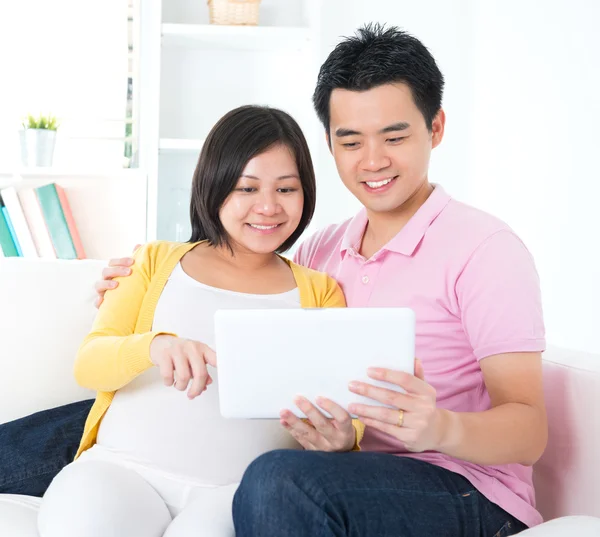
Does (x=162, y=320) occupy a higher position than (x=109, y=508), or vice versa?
(x=162, y=320)

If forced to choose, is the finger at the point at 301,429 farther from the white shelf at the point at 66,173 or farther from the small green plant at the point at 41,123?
the small green plant at the point at 41,123

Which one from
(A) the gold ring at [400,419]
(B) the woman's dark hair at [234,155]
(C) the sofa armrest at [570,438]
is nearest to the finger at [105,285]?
(B) the woman's dark hair at [234,155]

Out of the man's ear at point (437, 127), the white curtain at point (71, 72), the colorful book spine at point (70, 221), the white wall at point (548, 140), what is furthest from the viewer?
the white curtain at point (71, 72)

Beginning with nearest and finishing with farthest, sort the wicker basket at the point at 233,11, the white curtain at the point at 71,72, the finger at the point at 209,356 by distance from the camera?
the finger at the point at 209,356
the wicker basket at the point at 233,11
the white curtain at the point at 71,72

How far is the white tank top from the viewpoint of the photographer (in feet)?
4.59

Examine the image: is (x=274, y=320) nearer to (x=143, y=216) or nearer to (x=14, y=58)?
(x=143, y=216)

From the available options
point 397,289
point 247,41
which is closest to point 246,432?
point 397,289

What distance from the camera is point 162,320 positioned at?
149 cm

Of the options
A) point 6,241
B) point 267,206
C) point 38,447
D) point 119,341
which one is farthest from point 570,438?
point 6,241

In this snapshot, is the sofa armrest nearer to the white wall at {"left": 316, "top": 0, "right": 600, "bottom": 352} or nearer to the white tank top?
the white tank top

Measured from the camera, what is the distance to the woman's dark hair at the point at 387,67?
4.91ft

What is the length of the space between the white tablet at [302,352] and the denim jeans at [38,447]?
636 mm

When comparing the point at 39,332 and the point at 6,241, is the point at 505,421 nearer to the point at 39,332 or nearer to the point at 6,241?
the point at 39,332

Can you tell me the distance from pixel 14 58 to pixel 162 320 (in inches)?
78.3
